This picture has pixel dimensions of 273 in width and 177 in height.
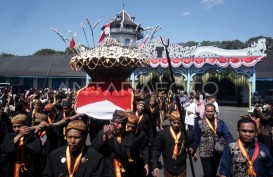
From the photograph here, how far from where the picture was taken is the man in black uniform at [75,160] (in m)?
2.56

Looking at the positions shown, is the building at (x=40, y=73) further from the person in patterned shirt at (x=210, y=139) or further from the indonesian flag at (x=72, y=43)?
the person in patterned shirt at (x=210, y=139)

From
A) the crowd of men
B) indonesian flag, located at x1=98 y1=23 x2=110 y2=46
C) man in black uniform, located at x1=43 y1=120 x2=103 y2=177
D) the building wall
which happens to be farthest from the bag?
the building wall

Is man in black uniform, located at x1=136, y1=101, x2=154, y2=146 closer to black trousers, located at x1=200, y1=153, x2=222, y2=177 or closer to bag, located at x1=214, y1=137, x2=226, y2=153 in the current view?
black trousers, located at x1=200, y1=153, x2=222, y2=177

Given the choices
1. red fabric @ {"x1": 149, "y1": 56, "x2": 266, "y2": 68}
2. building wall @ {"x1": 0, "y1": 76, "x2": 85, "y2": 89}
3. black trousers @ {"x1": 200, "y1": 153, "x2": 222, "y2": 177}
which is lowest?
black trousers @ {"x1": 200, "y1": 153, "x2": 222, "y2": 177}

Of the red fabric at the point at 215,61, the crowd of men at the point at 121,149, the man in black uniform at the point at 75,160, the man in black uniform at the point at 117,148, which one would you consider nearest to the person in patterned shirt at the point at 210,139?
the crowd of men at the point at 121,149

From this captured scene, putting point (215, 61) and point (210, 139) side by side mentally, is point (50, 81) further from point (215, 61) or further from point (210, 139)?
point (210, 139)

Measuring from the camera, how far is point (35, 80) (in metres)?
33.0

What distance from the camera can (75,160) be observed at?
2.60 m

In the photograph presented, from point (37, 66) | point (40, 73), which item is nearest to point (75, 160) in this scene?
point (40, 73)

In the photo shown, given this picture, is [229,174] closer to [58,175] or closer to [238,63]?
[58,175]

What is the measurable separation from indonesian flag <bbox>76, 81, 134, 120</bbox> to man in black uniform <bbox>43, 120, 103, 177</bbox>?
5.66 feet

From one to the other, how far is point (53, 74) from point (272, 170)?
1194 inches

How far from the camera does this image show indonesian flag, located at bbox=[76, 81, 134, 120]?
4.41m

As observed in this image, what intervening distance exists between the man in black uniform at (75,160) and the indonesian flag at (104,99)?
5.66ft
